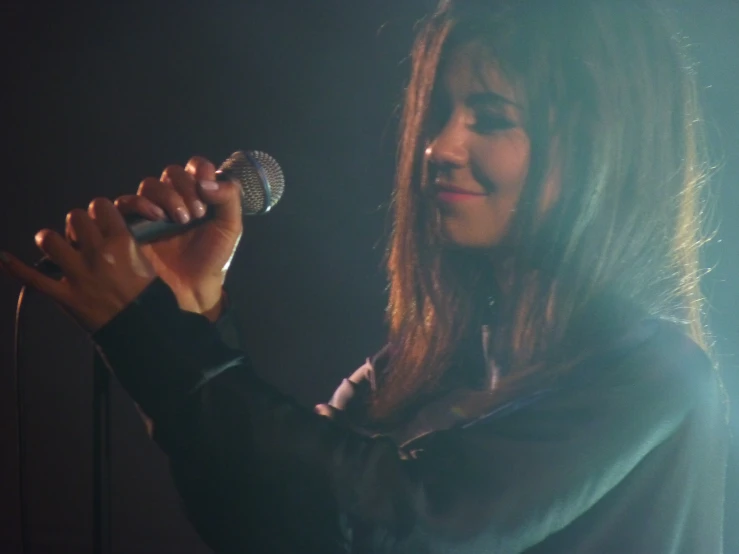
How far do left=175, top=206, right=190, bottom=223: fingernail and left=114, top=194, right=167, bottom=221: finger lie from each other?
0.01m

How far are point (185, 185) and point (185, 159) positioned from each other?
2.75 feet

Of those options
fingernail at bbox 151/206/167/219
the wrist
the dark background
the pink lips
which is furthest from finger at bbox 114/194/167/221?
the dark background

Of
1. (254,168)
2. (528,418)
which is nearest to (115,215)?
(254,168)

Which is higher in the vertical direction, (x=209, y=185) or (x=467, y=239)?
(x=209, y=185)

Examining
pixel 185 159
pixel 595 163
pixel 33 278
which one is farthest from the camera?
pixel 185 159

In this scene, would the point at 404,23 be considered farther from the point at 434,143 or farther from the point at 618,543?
the point at 618,543

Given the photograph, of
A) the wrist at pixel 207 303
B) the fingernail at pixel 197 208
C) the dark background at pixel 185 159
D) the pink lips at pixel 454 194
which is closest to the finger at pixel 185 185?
the fingernail at pixel 197 208

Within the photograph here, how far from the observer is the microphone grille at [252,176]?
798mm

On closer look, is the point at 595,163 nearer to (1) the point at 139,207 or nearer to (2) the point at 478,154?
(2) the point at 478,154

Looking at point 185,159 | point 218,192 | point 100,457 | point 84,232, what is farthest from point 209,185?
point 185,159

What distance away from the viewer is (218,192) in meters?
0.75

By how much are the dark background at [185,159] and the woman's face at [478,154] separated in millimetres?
406

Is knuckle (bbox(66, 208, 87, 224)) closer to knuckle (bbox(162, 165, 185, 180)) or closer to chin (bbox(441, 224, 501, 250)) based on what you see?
knuckle (bbox(162, 165, 185, 180))

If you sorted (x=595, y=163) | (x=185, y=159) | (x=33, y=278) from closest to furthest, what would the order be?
(x=33, y=278) → (x=595, y=163) → (x=185, y=159)
